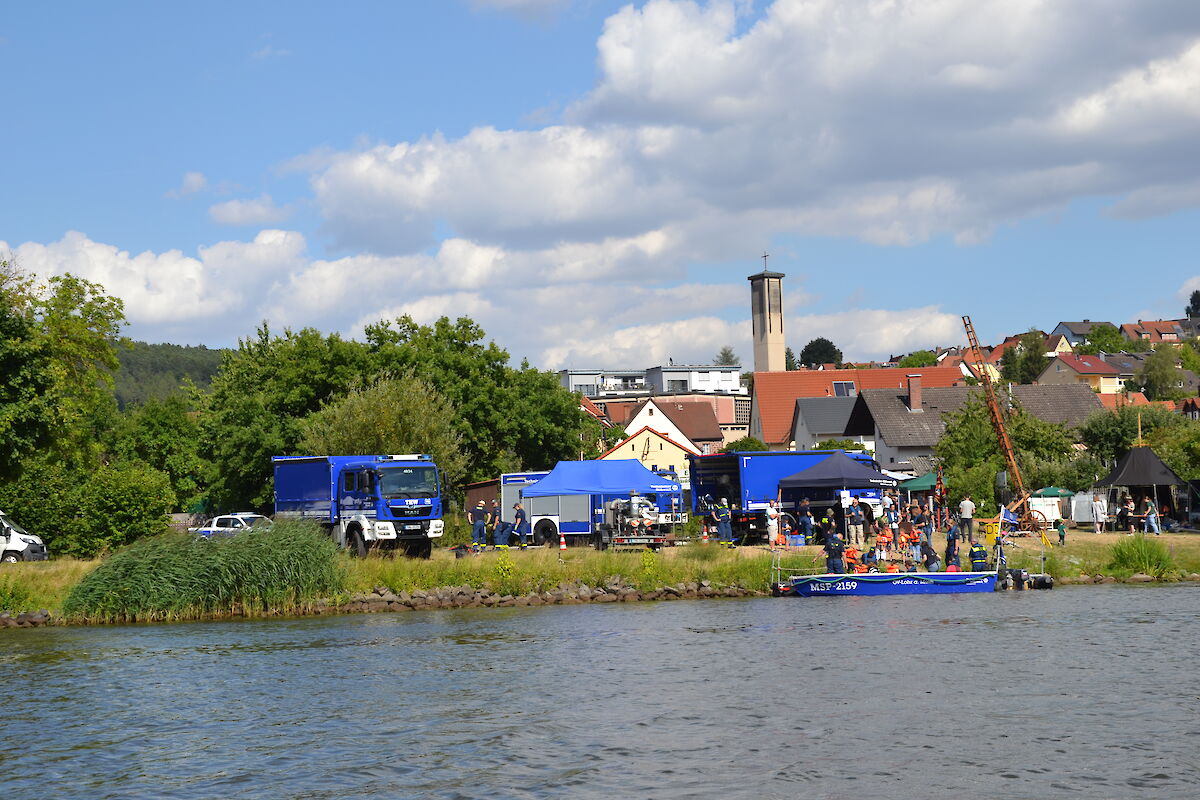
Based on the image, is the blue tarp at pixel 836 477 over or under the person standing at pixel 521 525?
over

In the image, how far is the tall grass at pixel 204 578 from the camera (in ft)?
106

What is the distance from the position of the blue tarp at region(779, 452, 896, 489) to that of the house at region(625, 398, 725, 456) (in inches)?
3649

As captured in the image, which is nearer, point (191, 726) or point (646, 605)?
point (191, 726)

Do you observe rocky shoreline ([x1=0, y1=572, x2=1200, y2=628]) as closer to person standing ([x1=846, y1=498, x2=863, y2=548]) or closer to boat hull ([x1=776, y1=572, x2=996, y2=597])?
boat hull ([x1=776, y1=572, x2=996, y2=597])

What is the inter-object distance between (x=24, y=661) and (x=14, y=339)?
17.2 meters

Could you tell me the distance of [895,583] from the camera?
35000 millimetres

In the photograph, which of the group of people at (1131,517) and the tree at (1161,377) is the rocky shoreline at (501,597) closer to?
the group of people at (1131,517)

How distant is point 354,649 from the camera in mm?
26516

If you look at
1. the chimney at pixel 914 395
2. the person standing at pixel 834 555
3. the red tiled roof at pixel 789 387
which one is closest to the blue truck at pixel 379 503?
the person standing at pixel 834 555

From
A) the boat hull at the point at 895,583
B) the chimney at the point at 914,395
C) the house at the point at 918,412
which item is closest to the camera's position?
the boat hull at the point at 895,583

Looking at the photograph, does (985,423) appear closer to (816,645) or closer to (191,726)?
(816,645)

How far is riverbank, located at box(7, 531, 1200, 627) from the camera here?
33.1 m

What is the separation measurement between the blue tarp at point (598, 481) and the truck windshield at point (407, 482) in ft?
15.7

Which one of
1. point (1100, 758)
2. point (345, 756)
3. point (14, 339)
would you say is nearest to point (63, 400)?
point (14, 339)
